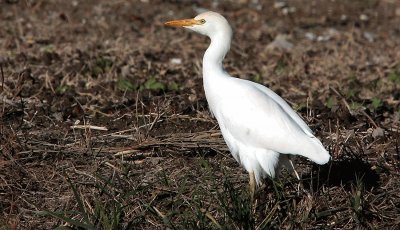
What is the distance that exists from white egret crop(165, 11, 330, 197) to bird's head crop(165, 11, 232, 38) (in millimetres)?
213

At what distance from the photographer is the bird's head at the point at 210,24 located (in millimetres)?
5484

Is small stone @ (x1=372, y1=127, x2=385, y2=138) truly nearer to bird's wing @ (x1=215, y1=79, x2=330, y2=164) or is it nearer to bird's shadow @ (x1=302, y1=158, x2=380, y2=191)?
bird's shadow @ (x1=302, y1=158, x2=380, y2=191)

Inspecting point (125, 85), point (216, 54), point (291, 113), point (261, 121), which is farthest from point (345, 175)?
point (125, 85)

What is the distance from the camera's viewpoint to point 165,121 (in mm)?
6266

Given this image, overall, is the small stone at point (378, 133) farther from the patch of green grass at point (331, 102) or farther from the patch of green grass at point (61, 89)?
the patch of green grass at point (61, 89)

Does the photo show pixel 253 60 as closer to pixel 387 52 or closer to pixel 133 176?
pixel 387 52

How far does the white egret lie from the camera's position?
16.2ft

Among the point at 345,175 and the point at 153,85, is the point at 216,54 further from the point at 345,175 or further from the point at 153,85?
the point at 153,85

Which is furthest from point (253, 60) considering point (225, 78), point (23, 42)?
point (225, 78)

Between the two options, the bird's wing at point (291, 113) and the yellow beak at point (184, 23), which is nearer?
the bird's wing at point (291, 113)

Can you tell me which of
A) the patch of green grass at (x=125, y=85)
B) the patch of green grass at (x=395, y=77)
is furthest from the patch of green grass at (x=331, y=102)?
the patch of green grass at (x=125, y=85)

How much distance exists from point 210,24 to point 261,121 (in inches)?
34.0

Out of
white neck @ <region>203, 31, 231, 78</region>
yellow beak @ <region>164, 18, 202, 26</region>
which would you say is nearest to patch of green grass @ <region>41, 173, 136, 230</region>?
white neck @ <region>203, 31, 231, 78</region>

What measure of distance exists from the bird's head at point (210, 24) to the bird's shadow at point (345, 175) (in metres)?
1.12
